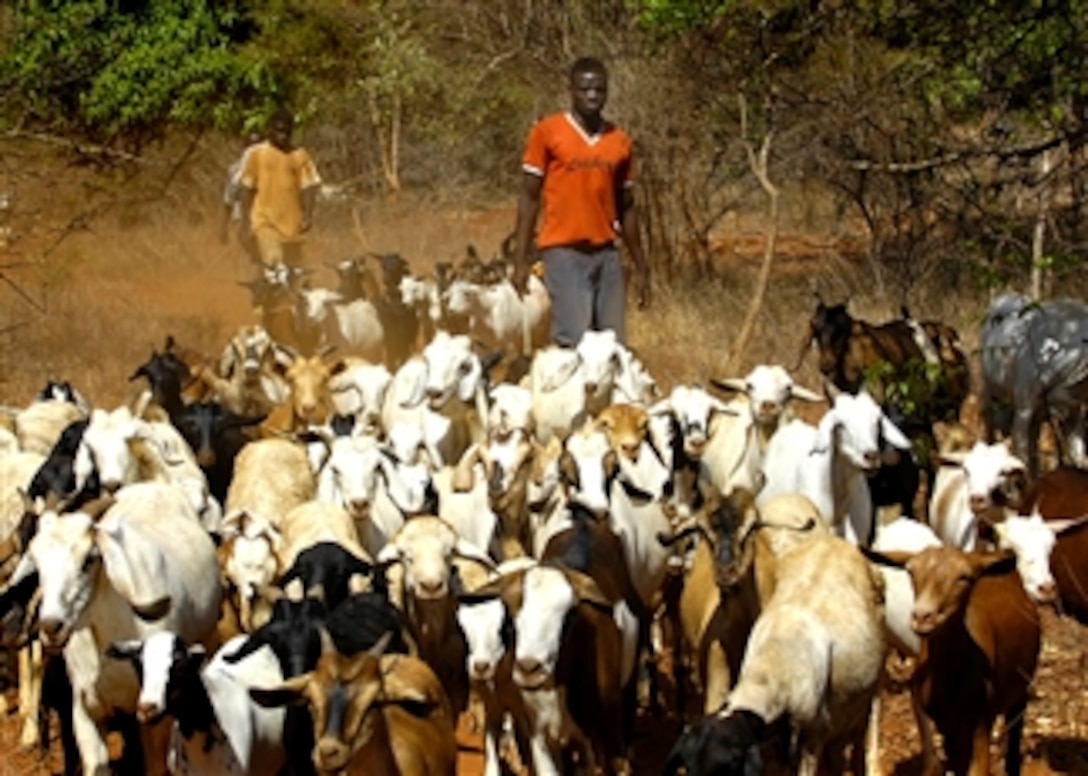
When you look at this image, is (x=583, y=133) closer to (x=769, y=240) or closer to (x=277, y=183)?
(x=769, y=240)

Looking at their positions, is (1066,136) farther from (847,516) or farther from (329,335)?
(329,335)

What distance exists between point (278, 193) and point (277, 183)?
13cm

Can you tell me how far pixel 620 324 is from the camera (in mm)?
11773

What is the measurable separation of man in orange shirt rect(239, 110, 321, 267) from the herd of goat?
4641 mm

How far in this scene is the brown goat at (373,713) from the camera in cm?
630

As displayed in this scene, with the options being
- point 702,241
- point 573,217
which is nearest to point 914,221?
point 702,241

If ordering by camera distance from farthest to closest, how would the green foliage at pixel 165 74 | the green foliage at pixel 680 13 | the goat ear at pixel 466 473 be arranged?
the green foliage at pixel 165 74, the green foliage at pixel 680 13, the goat ear at pixel 466 473

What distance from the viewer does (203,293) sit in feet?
71.2

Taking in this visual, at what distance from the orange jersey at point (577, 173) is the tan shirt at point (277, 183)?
5285mm

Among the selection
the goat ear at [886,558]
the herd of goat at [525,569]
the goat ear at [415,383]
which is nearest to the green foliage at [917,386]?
the herd of goat at [525,569]

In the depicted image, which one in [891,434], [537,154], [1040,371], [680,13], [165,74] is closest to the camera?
[891,434]

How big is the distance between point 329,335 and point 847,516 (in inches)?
269

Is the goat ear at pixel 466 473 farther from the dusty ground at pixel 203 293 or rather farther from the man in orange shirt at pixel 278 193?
the man in orange shirt at pixel 278 193

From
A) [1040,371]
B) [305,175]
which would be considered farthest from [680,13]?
[1040,371]
